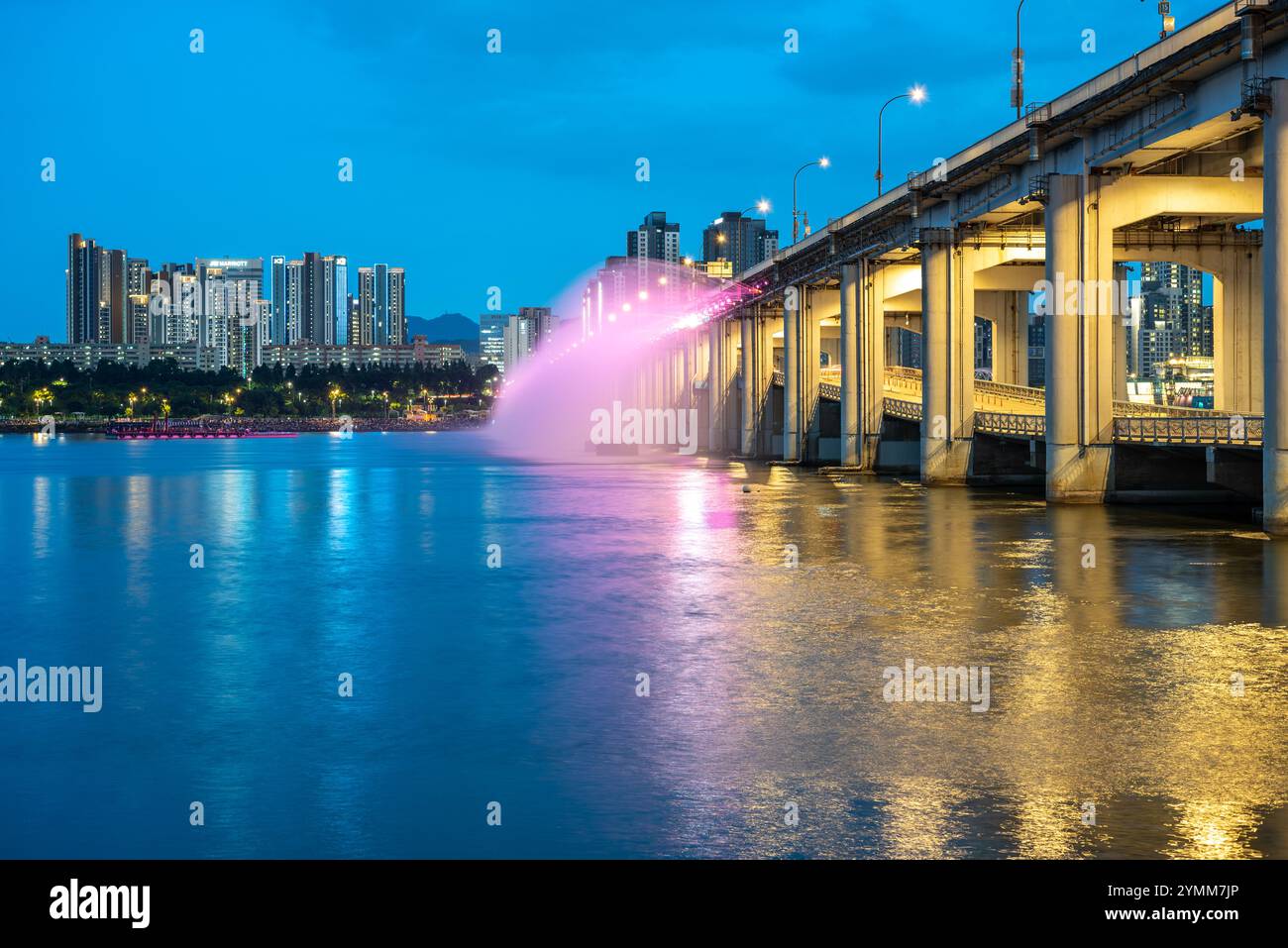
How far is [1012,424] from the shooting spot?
49969mm

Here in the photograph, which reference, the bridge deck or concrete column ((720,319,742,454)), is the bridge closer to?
the bridge deck

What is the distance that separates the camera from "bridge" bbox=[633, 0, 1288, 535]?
1268 inches

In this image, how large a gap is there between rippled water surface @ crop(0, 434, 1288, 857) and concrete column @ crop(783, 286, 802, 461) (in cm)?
4609

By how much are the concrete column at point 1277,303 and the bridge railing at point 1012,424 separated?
15.4 m

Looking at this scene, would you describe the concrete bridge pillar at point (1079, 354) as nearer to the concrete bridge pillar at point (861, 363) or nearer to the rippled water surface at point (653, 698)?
the rippled water surface at point (653, 698)

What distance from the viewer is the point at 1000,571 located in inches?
968

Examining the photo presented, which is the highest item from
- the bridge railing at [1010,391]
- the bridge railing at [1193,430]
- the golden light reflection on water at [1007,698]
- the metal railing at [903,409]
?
the bridge railing at [1010,391]

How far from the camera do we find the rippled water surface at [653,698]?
923cm

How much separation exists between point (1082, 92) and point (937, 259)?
52.4ft

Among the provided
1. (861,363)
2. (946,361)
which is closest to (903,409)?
(861,363)

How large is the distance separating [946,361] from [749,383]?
3789 centimetres

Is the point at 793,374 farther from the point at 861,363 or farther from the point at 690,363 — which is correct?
the point at 690,363

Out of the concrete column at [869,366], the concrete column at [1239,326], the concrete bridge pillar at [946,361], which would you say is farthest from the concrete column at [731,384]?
the concrete column at [1239,326]

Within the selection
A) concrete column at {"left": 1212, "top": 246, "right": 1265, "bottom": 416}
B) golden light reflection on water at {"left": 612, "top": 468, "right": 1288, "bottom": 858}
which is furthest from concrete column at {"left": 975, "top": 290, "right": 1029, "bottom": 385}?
golden light reflection on water at {"left": 612, "top": 468, "right": 1288, "bottom": 858}
